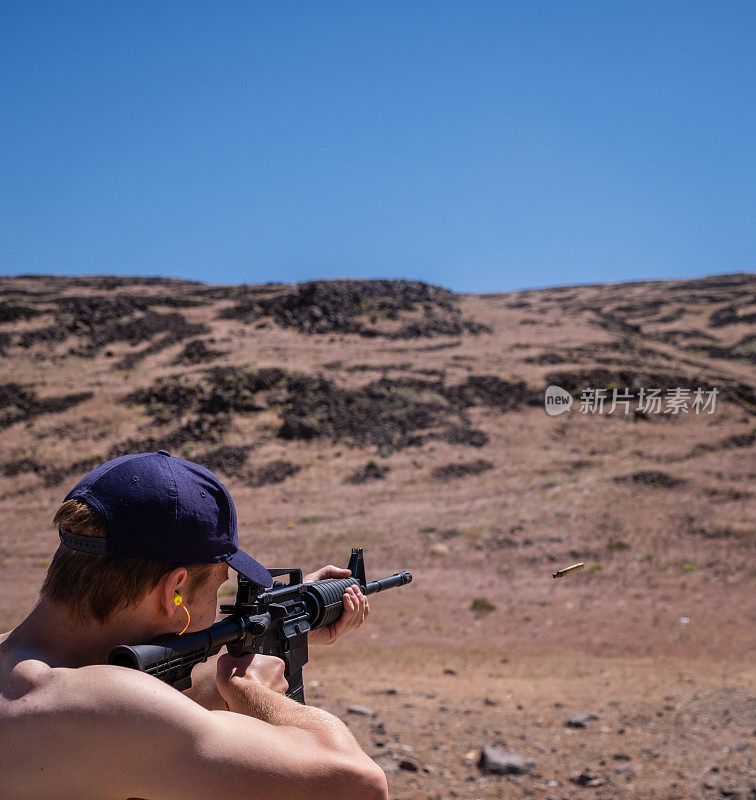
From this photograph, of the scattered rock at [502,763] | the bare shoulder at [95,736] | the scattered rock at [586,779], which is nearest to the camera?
the bare shoulder at [95,736]

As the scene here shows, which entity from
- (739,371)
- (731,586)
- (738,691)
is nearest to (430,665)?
(738,691)

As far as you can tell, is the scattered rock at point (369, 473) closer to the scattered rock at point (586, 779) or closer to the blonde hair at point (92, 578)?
the scattered rock at point (586, 779)

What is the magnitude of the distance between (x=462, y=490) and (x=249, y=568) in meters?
25.5

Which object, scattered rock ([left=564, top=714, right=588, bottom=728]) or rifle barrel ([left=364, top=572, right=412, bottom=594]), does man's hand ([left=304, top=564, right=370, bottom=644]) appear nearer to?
rifle barrel ([left=364, top=572, right=412, bottom=594])

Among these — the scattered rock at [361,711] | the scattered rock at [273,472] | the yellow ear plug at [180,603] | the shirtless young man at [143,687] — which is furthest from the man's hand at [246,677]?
the scattered rock at [273,472]

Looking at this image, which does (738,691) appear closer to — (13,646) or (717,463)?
(13,646)

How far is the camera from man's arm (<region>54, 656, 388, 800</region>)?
1.54 metres

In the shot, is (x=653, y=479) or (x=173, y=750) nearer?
(x=173, y=750)

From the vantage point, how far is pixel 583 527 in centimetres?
2055

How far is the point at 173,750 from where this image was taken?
5.11 feet

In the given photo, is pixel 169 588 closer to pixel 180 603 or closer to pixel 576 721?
pixel 180 603

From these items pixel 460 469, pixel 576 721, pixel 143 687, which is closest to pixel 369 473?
pixel 460 469

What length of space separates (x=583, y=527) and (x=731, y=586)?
5.41 m

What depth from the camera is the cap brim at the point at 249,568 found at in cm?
210
